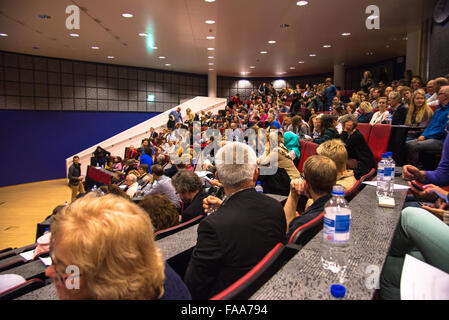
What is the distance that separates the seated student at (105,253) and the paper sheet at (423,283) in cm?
74

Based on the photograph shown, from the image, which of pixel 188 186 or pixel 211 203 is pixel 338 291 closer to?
pixel 211 203

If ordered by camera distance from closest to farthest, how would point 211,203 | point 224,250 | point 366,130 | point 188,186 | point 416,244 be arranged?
point 224,250 < point 416,244 < point 211,203 < point 188,186 < point 366,130

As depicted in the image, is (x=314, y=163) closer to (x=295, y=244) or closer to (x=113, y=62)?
(x=295, y=244)

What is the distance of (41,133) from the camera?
40.6 ft

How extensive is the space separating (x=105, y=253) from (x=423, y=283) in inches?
36.6

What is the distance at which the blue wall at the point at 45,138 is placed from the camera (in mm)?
11547

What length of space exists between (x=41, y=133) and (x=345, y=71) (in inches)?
572

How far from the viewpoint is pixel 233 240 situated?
1228mm

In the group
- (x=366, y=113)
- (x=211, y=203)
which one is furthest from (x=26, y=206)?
(x=366, y=113)

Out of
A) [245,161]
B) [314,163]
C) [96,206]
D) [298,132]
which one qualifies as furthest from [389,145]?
[96,206]

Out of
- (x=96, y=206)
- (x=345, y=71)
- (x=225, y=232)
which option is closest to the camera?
(x=96, y=206)

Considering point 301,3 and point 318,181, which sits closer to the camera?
point 318,181

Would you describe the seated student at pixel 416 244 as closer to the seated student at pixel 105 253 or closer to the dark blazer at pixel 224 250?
the dark blazer at pixel 224 250

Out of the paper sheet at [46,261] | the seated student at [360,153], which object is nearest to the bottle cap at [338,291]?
the paper sheet at [46,261]
